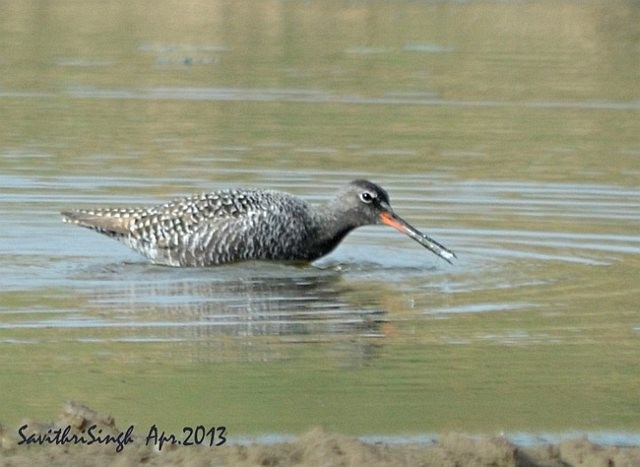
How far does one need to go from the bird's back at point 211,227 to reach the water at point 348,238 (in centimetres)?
15

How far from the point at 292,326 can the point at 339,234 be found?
114 inches

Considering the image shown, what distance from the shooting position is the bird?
12562 millimetres

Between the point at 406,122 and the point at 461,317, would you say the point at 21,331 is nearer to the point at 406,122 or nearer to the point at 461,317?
the point at 461,317

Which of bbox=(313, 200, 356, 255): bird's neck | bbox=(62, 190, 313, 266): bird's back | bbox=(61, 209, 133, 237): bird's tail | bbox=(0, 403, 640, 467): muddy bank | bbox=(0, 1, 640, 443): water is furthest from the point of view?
bbox=(313, 200, 356, 255): bird's neck

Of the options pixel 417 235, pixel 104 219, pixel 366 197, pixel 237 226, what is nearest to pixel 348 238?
pixel 366 197

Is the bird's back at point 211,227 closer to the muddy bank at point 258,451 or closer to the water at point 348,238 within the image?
the water at point 348,238

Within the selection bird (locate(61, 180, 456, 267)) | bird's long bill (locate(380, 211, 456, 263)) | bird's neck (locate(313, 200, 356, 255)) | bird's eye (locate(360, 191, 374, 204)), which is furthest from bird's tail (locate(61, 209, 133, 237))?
bird's long bill (locate(380, 211, 456, 263))

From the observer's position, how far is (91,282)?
38.5 ft

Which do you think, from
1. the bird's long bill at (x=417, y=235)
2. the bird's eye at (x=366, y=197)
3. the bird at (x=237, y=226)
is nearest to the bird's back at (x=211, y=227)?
the bird at (x=237, y=226)

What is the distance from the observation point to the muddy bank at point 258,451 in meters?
6.64

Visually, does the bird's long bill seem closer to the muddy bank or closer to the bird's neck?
the bird's neck

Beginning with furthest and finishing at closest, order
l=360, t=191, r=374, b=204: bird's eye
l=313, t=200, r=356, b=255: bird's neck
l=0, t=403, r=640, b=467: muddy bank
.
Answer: l=360, t=191, r=374, b=204: bird's eye → l=313, t=200, r=356, b=255: bird's neck → l=0, t=403, r=640, b=467: muddy bank

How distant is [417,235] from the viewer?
12820 mm

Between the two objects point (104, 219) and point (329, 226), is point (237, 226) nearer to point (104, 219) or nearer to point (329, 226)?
point (329, 226)
